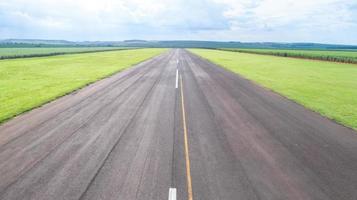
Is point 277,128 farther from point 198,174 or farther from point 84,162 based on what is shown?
point 84,162

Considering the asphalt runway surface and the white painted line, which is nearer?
the white painted line

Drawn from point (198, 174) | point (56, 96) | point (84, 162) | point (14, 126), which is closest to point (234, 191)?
point (198, 174)

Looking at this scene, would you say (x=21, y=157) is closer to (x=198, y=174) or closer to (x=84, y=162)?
(x=84, y=162)

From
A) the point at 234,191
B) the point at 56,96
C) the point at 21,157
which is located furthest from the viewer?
the point at 56,96

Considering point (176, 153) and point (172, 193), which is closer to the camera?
point (172, 193)

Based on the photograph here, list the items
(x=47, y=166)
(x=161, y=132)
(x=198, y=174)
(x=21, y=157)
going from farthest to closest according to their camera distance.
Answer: (x=161, y=132) → (x=21, y=157) → (x=47, y=166) → (x=198, y=174)

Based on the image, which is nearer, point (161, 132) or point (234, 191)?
point (234, 191)

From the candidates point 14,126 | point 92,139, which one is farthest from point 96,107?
point 92,139

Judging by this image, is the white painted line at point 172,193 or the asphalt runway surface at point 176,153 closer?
the white painted line at point 172,193
